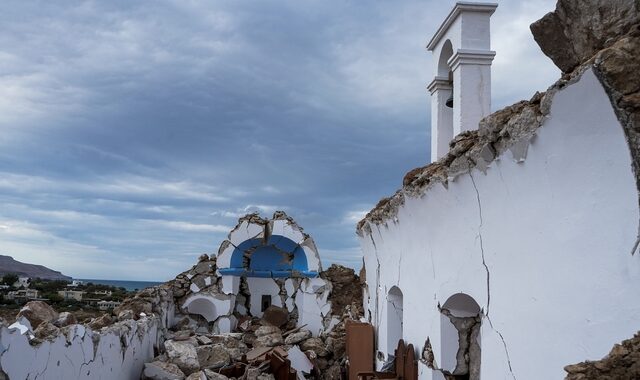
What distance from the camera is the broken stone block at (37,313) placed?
7098 mm

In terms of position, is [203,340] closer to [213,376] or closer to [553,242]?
[213,376]

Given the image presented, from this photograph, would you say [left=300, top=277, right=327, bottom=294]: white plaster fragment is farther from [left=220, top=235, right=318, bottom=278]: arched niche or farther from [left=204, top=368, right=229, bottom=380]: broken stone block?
[left=204, top=368, right=229, bottom=380]: broken stone block

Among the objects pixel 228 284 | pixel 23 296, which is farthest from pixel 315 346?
pixel 23 296

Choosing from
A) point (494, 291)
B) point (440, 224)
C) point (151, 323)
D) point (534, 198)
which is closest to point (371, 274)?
point (151, 323)

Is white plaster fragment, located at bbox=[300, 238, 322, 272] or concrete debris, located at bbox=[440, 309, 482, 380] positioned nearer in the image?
concrete debris, located at bbox=[440, 309, 482, 380]

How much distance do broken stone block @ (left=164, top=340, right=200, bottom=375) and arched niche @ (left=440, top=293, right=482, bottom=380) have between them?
5.18 meters

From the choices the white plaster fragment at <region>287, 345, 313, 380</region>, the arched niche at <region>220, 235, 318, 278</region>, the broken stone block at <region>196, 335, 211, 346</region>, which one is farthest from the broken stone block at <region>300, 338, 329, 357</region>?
the arched niche at <region>220, 235, 318, 278</region>

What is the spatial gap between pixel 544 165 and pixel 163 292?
1013 cm

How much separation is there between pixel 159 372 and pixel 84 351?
2.85m

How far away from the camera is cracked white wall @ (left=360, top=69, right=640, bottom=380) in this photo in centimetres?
271

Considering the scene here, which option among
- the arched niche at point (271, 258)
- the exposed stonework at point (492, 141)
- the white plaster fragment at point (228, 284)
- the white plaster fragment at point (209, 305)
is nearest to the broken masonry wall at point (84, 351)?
the white plaster fragment at point (209, 305)

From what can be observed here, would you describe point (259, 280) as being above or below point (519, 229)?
below

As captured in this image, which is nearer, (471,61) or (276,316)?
(471,61)

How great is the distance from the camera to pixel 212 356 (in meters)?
10.1
